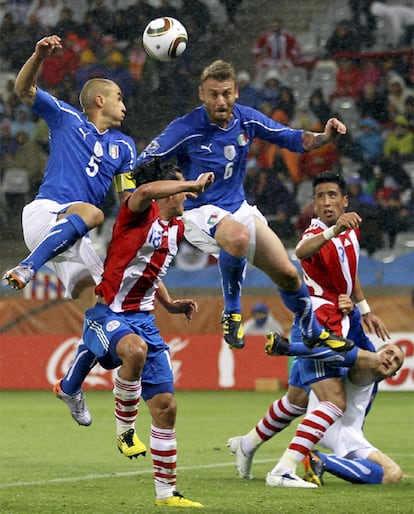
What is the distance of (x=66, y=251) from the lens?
8008mm

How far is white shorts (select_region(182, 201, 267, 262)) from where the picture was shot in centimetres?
807

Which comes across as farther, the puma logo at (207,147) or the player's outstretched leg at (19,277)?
the puma logo at (207,147)

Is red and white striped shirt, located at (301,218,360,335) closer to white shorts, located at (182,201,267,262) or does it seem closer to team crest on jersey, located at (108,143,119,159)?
white shorts, located at (182,201,267,262)

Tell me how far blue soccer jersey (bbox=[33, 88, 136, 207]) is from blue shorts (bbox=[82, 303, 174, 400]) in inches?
40.4

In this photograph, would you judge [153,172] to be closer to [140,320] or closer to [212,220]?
[212,220]

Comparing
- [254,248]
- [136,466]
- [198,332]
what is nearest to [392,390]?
[198,332]

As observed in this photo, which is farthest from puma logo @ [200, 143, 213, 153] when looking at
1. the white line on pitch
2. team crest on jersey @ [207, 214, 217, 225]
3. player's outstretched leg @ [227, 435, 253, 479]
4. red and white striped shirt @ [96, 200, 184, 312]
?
the white line on pitch

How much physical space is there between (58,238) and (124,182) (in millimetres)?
875

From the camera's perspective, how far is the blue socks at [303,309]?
811 centimetres

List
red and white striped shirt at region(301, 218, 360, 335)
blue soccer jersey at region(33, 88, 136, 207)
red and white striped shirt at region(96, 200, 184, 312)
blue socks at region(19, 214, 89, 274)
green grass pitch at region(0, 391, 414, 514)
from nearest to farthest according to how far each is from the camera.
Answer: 1. green grass pitch at region(0, 391, 414, 514)
2. red and white striped shirt at region(96, 200, 184, 312)
3. blue socks at region(19, 214, 89, 274)
4. blue soccer jersey at region(33, 88, 136, 207)
5. red and white striped shirt at region(301, 218, 360, 335)

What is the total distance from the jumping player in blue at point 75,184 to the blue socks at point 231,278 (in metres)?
0.82

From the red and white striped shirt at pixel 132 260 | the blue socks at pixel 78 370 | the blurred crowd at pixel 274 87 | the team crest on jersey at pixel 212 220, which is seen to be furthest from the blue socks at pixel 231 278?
the blurred crowd at pixel 274 87

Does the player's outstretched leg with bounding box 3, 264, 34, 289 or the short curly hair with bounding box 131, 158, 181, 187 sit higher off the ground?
the short curly hair with bounding box 131, 158, 181, 187

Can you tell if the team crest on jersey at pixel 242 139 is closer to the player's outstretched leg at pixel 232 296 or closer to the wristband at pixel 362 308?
the player's outstretched leg at pixel 232 296
